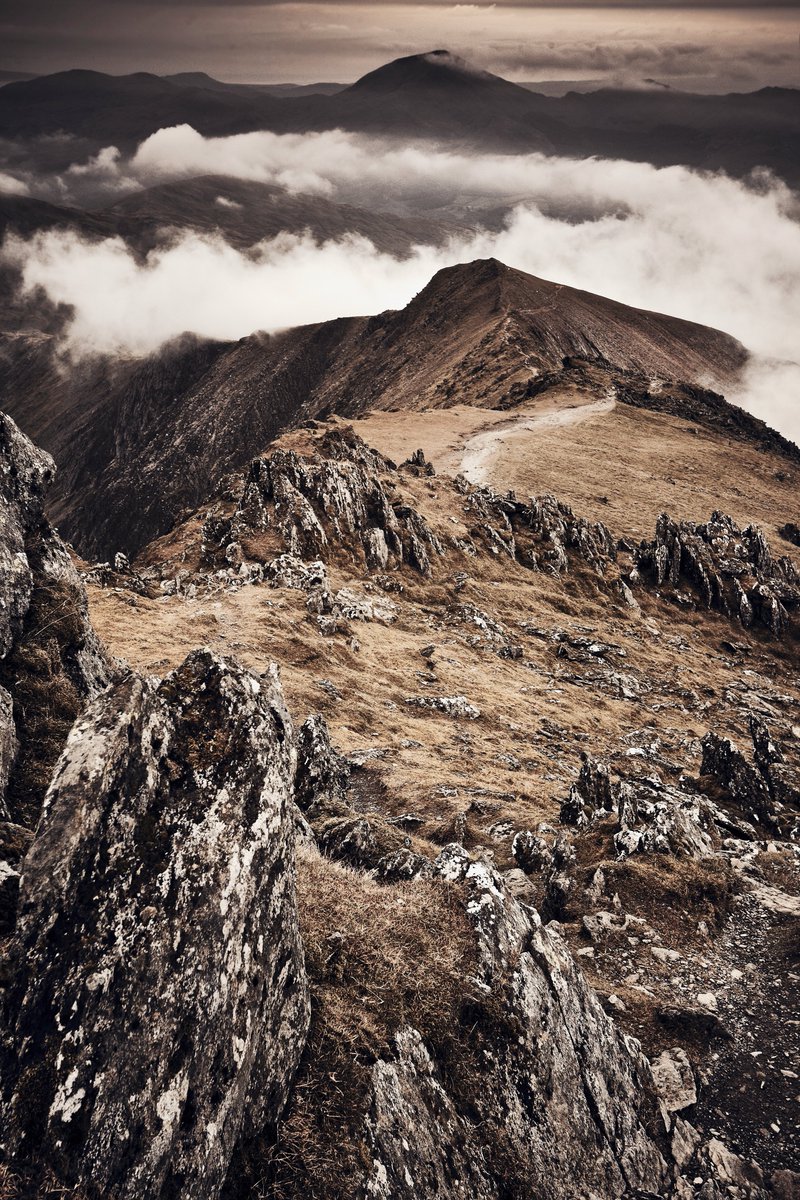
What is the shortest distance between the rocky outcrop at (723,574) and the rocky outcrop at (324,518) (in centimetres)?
2051

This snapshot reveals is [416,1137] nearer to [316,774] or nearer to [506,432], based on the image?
[316,774]

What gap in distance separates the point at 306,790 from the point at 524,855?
7009mm

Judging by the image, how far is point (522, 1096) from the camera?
34.0 feet

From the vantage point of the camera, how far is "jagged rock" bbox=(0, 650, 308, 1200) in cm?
715

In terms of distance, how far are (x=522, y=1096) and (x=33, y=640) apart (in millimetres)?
11474

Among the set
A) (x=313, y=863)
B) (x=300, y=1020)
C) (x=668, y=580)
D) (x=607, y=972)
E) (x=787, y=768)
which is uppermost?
(x=300, y=1020)

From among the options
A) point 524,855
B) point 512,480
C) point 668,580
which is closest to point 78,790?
point 524,855

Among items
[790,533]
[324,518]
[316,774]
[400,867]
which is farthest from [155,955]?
[790,533]

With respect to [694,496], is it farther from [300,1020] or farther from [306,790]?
[300,1020]

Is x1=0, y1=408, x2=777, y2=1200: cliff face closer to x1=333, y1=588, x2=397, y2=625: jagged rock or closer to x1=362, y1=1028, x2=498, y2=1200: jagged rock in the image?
x1=362, y1=1028, x2=498, y2=1200: jagged rock

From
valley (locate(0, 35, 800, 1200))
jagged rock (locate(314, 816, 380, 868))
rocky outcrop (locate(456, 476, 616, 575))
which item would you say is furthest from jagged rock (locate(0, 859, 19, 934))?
rocky outcrop (locate(456, 476, 616, 575))

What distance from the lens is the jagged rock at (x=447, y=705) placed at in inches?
1337

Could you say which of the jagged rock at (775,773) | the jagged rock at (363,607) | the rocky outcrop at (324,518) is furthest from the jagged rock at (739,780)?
the rocky outcrop at (324,518)

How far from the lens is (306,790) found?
20844 millimetres
